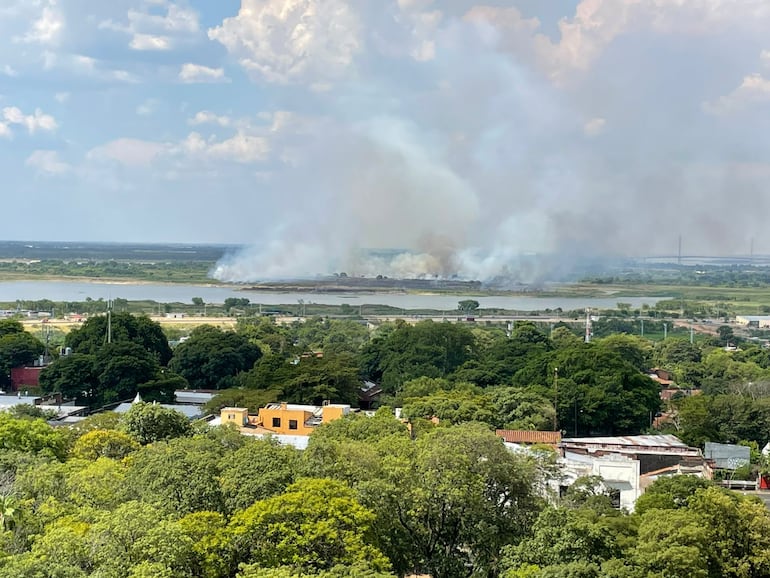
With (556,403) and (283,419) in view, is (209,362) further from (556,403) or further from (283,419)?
(556,403)

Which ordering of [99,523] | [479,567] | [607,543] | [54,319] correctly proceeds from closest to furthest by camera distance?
[99,523], [607,543], [479,567], [54,319]

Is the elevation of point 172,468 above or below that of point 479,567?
above

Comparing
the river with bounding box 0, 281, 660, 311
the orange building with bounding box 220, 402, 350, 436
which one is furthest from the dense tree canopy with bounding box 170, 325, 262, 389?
the river with bounding box 0, 281, 660, 311

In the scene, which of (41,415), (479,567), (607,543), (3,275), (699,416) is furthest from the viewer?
(3,275)

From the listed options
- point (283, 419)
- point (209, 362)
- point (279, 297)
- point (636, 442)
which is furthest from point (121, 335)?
point (279, 297)

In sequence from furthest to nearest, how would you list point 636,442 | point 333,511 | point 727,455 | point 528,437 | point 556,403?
point 556,403
point 636,442
point 727,455
point 528,437
point 333,511

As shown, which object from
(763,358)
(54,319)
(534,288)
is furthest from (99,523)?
(534,288)

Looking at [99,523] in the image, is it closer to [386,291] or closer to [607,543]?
[607,543]
